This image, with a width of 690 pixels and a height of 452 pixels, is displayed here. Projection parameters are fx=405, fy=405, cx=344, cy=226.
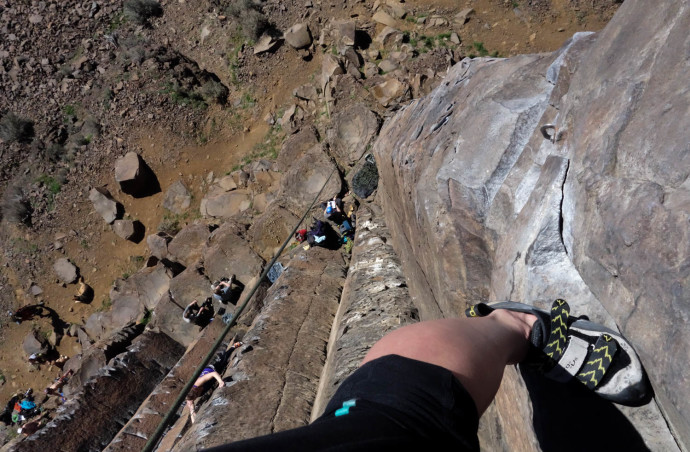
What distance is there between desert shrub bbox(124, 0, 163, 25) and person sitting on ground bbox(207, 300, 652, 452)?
16.5m

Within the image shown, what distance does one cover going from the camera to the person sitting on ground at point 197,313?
967 cm

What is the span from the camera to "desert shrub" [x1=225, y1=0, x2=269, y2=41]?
12.5 metres

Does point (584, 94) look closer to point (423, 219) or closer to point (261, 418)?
point (423, 219)

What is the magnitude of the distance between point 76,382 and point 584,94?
39.5ft

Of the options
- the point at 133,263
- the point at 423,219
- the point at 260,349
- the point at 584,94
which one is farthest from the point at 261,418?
the point at 133,263

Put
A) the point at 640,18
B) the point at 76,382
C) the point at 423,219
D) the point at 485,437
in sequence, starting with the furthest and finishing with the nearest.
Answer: the point at 76,382, the point at 423,219, the point at 485,437, the point at 640,18

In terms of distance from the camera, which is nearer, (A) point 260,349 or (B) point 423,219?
(B) point 423,219

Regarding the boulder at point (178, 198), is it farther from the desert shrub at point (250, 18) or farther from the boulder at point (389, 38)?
the boulder at point (389, 38)

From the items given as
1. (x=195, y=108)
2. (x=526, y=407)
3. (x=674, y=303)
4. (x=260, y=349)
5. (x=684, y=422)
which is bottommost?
(x=684, y=422)

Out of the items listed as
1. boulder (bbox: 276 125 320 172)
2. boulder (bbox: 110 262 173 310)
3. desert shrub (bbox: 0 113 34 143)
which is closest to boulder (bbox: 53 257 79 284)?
boulder (bbox: 110 262 173 310)

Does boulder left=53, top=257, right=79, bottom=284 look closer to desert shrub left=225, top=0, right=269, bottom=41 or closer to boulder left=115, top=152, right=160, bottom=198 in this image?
boulder left=115, top=152, right=160, bottom=198

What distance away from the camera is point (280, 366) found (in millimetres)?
4715

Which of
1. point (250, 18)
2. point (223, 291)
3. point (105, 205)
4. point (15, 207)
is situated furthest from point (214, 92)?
point (15, 207)

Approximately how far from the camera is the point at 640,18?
209 centimetres
